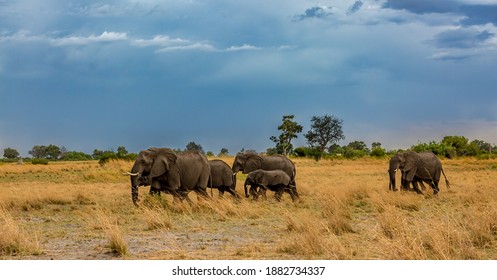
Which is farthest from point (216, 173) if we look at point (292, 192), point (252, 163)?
point (252, 163)

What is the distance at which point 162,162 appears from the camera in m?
20.2

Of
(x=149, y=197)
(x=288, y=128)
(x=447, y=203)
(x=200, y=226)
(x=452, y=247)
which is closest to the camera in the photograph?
(x=452, y=247)

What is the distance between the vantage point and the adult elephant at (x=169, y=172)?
20.1 m

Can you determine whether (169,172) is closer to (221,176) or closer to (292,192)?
(221,176)

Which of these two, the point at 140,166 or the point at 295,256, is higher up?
the point at 140,166

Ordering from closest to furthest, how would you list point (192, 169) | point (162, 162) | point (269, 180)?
point (162, 162)
point (192, 169)
point (269, 180)

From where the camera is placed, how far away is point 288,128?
8250 centimetres

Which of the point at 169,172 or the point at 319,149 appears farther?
the point at 319,149

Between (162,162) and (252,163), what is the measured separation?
6134mm

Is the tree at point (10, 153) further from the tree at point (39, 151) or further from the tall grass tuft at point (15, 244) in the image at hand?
the tall grass tuft at point (15, 244)
